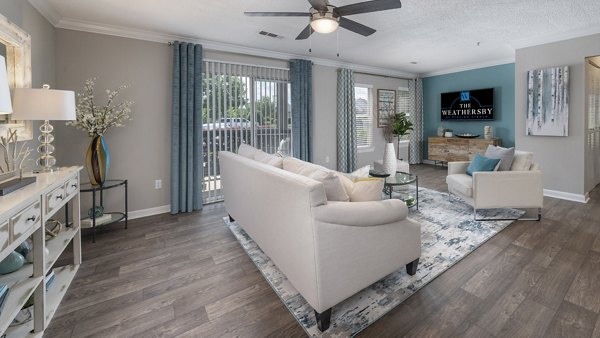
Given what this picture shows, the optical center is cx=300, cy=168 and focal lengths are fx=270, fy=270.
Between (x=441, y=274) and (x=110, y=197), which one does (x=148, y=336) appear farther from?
(x=110, y=197)

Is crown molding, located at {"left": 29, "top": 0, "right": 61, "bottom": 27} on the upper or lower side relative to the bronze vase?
upper

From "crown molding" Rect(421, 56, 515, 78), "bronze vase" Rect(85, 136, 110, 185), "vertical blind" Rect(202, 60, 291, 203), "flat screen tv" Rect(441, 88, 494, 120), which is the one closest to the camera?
"bronze vase" Rect(85, 136, 110, 185)

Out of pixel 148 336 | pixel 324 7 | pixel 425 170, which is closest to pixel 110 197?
pixel 148 336

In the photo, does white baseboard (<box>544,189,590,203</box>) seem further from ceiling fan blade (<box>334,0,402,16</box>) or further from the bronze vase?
the bronze vase

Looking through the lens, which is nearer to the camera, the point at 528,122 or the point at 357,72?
the point at 528,122

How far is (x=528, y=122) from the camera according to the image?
4.36 meters

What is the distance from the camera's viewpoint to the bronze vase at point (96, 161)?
2947 millimetres

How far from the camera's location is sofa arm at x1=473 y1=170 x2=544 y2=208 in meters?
3.20

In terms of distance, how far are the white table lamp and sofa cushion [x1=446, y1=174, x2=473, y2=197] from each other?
4.26m

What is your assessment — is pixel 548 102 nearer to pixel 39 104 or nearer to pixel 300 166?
pixel 300 166

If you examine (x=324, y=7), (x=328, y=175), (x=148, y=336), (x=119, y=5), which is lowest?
(x=148, y=336)

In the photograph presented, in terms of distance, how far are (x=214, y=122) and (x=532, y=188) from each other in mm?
4270

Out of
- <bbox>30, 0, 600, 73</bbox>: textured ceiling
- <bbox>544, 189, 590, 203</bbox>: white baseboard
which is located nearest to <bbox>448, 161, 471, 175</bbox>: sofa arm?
<bbox>544, 189, 590, 203</bbox>: white baseboard

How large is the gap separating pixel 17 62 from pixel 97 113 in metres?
0.90
